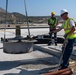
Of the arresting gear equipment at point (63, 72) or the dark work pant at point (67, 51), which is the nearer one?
the arresting gear equipment at point (63, 72)

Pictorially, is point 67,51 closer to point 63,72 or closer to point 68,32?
point 68,32

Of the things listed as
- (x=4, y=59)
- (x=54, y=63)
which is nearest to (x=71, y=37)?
(x=54, y=63)

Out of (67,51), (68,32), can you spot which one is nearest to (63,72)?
(67,51)

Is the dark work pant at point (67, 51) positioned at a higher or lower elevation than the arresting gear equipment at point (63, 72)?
higher

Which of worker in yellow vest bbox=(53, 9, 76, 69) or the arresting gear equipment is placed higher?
worker in yellow vest bbox=(53, 9, 76, 69)

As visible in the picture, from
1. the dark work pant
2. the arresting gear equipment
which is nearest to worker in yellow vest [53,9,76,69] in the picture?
the dark work pant

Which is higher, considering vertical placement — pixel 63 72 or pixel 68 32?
pixel 68 32

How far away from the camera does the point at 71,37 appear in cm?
841

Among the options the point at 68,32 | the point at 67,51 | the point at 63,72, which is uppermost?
the point at 68,32

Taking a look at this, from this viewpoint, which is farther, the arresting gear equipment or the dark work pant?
the dark work pant

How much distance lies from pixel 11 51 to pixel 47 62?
1.58 meters

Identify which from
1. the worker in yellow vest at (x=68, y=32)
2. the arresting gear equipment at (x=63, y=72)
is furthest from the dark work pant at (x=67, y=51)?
the arresting gear equipment at (x=63, y=72)

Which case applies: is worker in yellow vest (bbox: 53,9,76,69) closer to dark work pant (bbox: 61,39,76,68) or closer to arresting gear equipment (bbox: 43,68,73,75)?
dark work pant (bbox: 61,39,76,68)

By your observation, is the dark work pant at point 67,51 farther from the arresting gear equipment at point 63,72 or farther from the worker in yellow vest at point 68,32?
the arresting gear equipment at point 63,72
